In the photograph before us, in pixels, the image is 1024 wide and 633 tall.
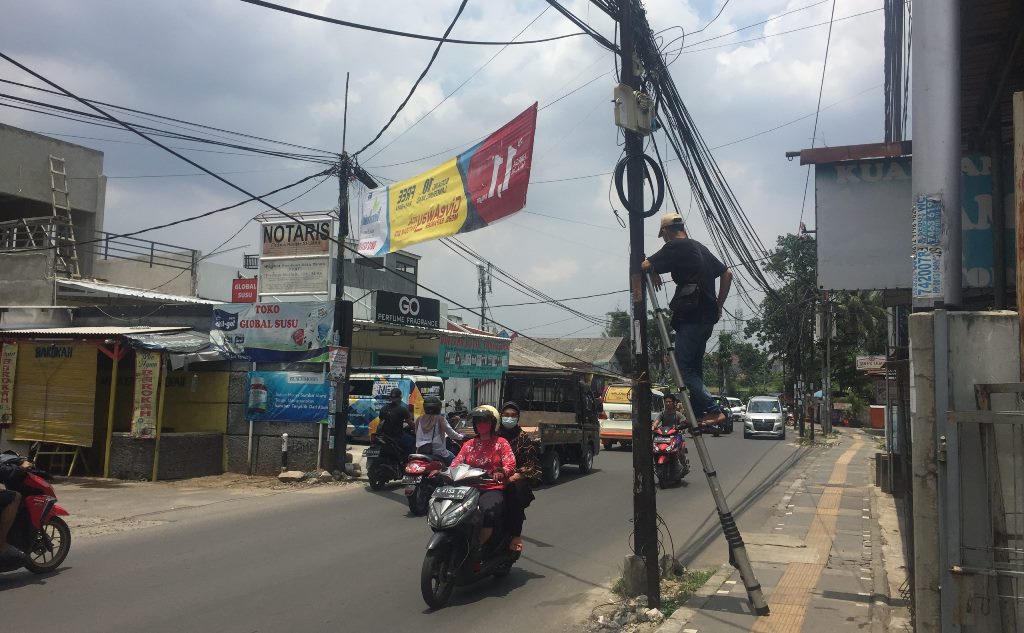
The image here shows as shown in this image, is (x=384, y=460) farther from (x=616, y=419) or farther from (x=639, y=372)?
(x=616, y=419)

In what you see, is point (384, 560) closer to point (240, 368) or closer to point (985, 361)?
point (985, 361)

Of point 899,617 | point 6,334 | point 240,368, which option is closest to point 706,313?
point 899,617

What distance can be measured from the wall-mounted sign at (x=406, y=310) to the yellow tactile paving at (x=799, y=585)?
16926 mm

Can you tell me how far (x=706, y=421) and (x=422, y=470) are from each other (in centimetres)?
561

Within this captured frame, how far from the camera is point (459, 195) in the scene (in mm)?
13203

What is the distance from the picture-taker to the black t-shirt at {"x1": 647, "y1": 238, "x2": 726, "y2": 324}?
20.3ft

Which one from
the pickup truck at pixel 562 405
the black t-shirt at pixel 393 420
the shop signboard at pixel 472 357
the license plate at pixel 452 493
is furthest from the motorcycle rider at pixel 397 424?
the shop signboard at pixel 472 357

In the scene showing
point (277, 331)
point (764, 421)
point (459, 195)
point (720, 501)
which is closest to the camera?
point (720, 501)

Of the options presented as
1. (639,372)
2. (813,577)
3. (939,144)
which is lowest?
(813,577)

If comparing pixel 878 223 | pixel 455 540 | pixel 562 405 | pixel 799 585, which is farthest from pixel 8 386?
pixel 878 223

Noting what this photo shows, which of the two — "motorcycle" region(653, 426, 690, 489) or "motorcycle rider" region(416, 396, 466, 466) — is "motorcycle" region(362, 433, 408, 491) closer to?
"motorcycle rider" region(416, 396, 466, 466)

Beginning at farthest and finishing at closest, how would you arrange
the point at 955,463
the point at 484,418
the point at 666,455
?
the point at 666,455
the point at 484,418
the point at 955,463

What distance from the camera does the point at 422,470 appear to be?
1096 centimetres

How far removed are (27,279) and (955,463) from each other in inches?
948
